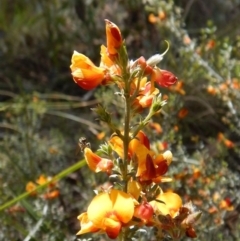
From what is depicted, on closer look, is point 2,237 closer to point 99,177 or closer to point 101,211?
point 99,177

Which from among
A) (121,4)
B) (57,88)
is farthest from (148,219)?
(121,4)

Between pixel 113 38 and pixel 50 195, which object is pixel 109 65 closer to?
pixel 113 38

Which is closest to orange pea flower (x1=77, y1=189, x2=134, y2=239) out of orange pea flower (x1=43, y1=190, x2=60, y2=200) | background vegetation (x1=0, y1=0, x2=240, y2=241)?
background vegetation (x1=0, y1=0, x2=240, y2=241)

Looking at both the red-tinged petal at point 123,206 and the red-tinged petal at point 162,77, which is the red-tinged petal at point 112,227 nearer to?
the red-tinged petal at point 123,206

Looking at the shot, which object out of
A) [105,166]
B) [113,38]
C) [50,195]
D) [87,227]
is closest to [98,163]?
[105,166]

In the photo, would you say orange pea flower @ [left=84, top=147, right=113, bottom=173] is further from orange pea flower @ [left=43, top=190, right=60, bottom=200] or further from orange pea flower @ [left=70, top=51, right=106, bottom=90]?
orange pea flower @ [left=43, top=190, right=60, bottom=200]

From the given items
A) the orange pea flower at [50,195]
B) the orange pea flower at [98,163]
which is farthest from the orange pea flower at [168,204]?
the orange pea flower at [50,195]
